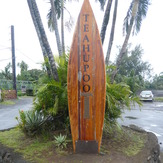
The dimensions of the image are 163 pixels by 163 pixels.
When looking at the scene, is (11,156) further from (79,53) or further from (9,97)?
(9,97)

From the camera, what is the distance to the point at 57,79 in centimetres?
437

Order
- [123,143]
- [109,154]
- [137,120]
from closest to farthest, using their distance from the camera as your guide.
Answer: [109,154]
[123,143]
[137,120]

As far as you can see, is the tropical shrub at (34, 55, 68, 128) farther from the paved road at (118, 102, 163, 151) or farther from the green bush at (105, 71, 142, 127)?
the paved road at (118, 102, 163, 151)

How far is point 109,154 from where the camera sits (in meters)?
3.29

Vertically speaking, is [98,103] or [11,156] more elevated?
[98,103]

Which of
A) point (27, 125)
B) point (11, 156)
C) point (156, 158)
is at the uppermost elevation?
point (27, 125)

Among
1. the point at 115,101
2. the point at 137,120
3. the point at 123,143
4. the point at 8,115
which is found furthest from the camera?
the point at 8,115

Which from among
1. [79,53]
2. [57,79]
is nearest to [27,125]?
[57,79]

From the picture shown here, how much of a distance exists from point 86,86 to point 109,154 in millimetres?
1287

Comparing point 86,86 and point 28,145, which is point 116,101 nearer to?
point 86,86

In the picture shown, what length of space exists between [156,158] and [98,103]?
179cm

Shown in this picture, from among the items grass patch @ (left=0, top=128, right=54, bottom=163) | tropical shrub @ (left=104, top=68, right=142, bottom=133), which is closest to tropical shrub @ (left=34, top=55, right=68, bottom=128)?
grass patch @ (left=0, top=128, right=54, bottom=163)

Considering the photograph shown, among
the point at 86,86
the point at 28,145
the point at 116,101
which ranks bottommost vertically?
the point at 28,145

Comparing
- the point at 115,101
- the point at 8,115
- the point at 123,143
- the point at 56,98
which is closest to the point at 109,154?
the point at 123,143
